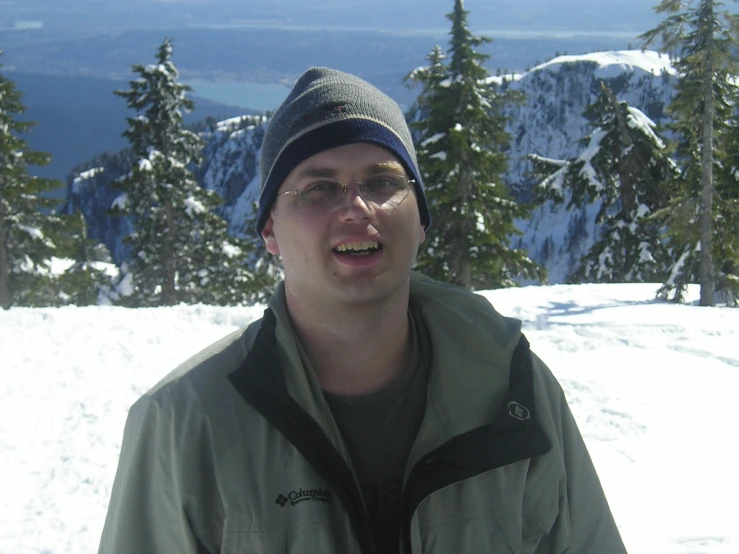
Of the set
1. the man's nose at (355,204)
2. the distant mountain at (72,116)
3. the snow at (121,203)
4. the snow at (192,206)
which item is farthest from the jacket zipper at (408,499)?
the distant mountain at (72,116)

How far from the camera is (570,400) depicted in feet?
23.3

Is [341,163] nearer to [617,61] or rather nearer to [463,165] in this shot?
[463,165]

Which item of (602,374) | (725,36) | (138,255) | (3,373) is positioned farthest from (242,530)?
(138,255)

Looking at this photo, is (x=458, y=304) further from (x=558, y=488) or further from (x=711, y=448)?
(x=711, y=448)

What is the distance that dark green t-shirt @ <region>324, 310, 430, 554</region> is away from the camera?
212cm

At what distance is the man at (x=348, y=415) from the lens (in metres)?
1.95

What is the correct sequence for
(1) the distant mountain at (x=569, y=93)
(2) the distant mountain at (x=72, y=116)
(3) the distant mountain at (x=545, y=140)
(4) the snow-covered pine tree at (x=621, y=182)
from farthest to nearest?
(2) the distant mountain at (x=72, y=116)
(1) the distant mountain at (x=569, y=93)
(3) the distant mountain at (x=545, y=140)
(4) the snow-covered pine tree at (x=621, y=182)

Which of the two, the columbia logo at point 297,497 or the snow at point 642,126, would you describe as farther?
the snow at point 642,126

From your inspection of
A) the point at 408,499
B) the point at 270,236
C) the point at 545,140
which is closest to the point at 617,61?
the point at 545,140

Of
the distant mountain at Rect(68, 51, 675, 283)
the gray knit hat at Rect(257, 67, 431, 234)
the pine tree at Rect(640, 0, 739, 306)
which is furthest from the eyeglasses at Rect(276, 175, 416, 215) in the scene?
the distant mountain at Rect(68, 51, 675, 283)

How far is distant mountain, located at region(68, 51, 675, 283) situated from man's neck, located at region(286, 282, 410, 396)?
112 m

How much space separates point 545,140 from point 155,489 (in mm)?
145506

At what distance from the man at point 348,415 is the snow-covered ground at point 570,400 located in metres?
3.01

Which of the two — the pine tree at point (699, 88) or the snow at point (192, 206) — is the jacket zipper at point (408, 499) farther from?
the snow at point (192, 206)
